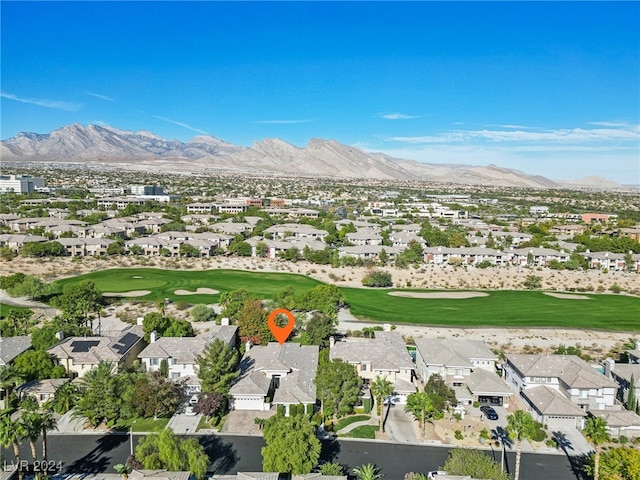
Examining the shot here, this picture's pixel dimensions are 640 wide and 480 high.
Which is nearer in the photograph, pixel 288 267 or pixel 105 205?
pixel 288 267

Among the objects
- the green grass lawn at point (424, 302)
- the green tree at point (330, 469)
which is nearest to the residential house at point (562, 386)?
the green tree at point (330, 469)

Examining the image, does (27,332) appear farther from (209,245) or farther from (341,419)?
(209,245)

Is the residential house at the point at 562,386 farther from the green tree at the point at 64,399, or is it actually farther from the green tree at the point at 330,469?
the green tree at the point at 64,399

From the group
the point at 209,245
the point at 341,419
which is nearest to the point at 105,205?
the point at 209,245

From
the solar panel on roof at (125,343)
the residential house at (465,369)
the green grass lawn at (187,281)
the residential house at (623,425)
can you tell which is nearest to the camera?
the residential house at (623,425)

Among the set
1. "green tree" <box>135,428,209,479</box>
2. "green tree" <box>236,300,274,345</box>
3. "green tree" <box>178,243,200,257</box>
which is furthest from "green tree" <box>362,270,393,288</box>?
"green tree" <box>135,428,209,479</box>

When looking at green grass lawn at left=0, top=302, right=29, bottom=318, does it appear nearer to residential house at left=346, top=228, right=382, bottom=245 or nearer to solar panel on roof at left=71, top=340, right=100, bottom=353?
solar panel on roof at left=71, top=340, right=100, bottom=353
